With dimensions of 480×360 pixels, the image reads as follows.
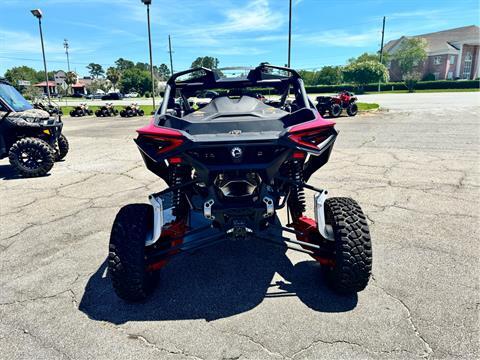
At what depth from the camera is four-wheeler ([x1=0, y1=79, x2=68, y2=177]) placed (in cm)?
706

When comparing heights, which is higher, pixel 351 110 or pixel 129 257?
pixel 351 110

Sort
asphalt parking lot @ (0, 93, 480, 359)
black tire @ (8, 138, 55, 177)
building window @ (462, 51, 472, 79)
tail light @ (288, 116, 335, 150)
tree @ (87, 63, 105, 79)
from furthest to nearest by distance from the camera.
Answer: tree @ (87, 63, 105, 79)
building window @ (462, 51, 472, 79)
black tire @ (8, 138, 55, 177)
tail light @ (288, 116, 335, 150)
asphalt parking lot @ (0, 93, 480, 359)

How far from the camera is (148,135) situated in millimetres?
2500

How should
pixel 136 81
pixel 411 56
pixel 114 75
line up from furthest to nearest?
1. pixel 114 75
2. pixel 136 81
3. pixel 411 56

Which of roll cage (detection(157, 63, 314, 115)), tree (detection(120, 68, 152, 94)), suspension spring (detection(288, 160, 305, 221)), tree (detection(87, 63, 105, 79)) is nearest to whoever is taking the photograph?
suspension spring (detection(288, 160, 305, 221))

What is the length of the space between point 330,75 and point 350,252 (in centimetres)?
8039

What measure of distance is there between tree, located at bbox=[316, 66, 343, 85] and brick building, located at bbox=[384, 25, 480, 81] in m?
18.5

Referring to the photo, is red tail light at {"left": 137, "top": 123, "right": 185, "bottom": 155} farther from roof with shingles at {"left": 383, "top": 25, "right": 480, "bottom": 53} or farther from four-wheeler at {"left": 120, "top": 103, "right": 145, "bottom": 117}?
roof with shingles at {"left": 383, "top": 25, "right": 480, "bottom": 53}

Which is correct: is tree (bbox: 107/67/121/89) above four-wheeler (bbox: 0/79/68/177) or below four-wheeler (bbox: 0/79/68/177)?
above

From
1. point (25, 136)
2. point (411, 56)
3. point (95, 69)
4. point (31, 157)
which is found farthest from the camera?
point (95, 69)

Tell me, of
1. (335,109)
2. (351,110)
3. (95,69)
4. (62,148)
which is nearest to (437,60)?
(351,110)

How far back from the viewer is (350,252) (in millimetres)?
2594

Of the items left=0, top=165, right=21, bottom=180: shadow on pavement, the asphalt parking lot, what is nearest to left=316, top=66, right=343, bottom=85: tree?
left=0, top=165, right=21, bottom=180: shadow on pavement

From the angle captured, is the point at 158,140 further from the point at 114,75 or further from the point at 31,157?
the point at 114,75
